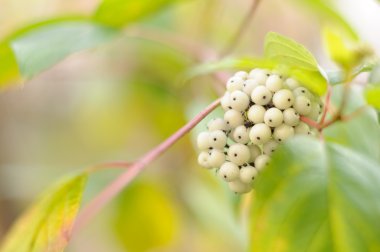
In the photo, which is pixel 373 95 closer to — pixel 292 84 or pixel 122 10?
pixel 292 84

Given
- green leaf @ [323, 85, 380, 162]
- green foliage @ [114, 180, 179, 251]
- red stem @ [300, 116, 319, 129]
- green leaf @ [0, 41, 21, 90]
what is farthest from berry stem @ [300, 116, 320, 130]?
green foliage @ [114, 180, 179, 251]

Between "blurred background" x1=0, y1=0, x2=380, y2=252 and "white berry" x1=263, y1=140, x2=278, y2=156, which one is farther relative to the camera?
"blurred background" x1=0, y1=0, x2=380, y2=252

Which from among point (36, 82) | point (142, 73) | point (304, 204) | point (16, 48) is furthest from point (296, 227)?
point (36, 82)

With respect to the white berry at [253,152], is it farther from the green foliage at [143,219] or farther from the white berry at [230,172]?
the green foliage at [143,219]

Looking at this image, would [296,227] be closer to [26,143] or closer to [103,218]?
[103,218]

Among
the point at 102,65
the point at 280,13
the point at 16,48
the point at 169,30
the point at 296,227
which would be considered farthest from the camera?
the point at 280,13

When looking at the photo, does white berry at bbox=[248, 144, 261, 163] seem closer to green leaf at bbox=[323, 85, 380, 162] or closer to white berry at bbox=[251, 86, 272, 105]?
white berry at bbox=[251, 86, 272, 105]
